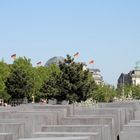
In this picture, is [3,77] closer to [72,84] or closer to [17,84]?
[17,84]

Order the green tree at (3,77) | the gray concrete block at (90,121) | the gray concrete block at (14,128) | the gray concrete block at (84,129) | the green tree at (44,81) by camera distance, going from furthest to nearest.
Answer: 1. the green tree at (3,77)
2. the green tree at (44,81)
3. the gray concrete block at (90,121)
4. the gray concrete block at (84,129)
5. the gray concrete block at (14,128)

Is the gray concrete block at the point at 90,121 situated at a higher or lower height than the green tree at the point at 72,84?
lower

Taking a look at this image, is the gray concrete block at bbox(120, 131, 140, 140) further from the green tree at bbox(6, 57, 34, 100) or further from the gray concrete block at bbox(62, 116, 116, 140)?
the green tree at bbox(6, 57, 34, 100)

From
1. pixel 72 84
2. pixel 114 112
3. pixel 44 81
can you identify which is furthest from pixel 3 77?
pixel 114 112

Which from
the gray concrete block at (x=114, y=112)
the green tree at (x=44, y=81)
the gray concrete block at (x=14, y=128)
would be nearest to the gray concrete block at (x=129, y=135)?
the gray concrete block at (x=14, y=128)

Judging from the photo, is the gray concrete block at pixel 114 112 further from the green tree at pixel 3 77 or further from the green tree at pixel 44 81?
the green tree at pixel 3 77

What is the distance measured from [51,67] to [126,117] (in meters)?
63.4

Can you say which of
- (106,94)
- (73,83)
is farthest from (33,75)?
(106,94)

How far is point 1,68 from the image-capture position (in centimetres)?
6225

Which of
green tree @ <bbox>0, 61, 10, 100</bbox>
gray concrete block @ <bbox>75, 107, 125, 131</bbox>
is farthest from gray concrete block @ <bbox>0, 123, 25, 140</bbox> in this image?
green tree @ <bbox>0, 61, 10, 100</bbox>

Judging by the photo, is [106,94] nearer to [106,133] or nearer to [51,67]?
[51,67]

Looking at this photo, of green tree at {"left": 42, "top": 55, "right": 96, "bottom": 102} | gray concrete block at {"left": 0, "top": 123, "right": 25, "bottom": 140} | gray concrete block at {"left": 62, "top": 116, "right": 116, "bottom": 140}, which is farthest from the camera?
green tree at {"left": 42, "top": 55, "right": 96, "bottom": 102}

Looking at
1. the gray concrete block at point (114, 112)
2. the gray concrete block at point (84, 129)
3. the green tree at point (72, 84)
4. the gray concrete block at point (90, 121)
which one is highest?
the green tree at point (72, 84)

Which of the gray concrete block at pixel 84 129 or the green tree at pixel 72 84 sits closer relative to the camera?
the gray concrete block at pixel 84 129
